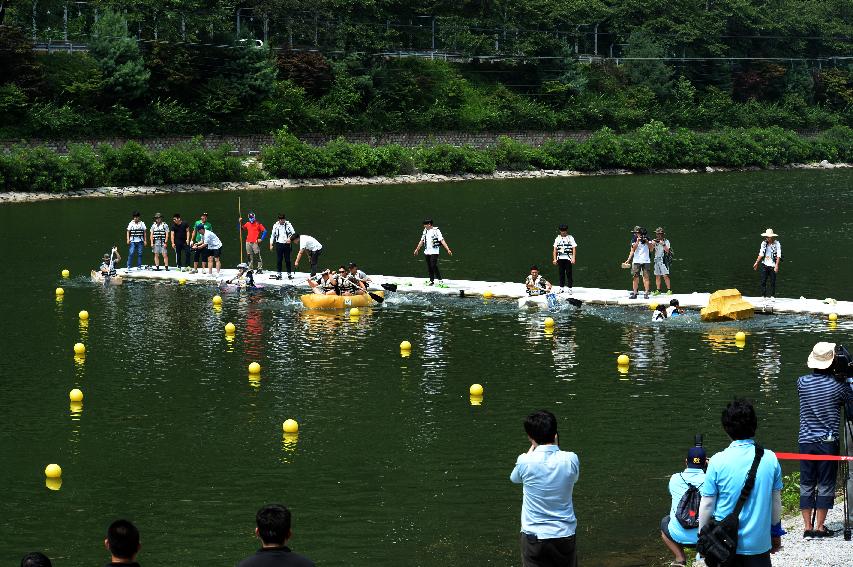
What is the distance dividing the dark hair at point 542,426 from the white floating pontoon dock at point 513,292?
24.9 meters

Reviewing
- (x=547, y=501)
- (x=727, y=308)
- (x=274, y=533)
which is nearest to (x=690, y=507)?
(x=547, y=501)

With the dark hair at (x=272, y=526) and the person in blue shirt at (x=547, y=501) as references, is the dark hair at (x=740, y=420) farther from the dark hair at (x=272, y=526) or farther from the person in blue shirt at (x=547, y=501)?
the dark hair at (x=272, y=526)

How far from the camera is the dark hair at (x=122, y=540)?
11.1 metres

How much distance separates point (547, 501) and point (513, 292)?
27.4 m

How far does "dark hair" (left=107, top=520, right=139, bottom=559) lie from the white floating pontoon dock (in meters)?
27.4

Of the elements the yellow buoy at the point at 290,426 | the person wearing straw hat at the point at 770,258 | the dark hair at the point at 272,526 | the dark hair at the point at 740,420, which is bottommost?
the yellow buoy at the point at 290,426

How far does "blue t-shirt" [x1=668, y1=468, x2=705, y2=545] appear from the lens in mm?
14242

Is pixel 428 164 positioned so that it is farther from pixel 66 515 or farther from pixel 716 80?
pixel 66 515

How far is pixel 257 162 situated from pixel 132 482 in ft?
241

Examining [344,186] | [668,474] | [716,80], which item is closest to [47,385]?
[668,474]

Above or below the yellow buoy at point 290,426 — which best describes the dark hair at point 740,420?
above

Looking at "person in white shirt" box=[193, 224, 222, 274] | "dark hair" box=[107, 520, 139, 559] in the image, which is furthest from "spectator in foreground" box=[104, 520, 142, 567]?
"person in white shirt" box=[193, 224, 222, 274]

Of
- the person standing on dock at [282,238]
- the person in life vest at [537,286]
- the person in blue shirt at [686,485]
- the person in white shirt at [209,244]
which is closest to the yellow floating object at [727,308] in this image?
the person in life vest at [537,286]

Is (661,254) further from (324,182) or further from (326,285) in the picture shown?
(324,182)
